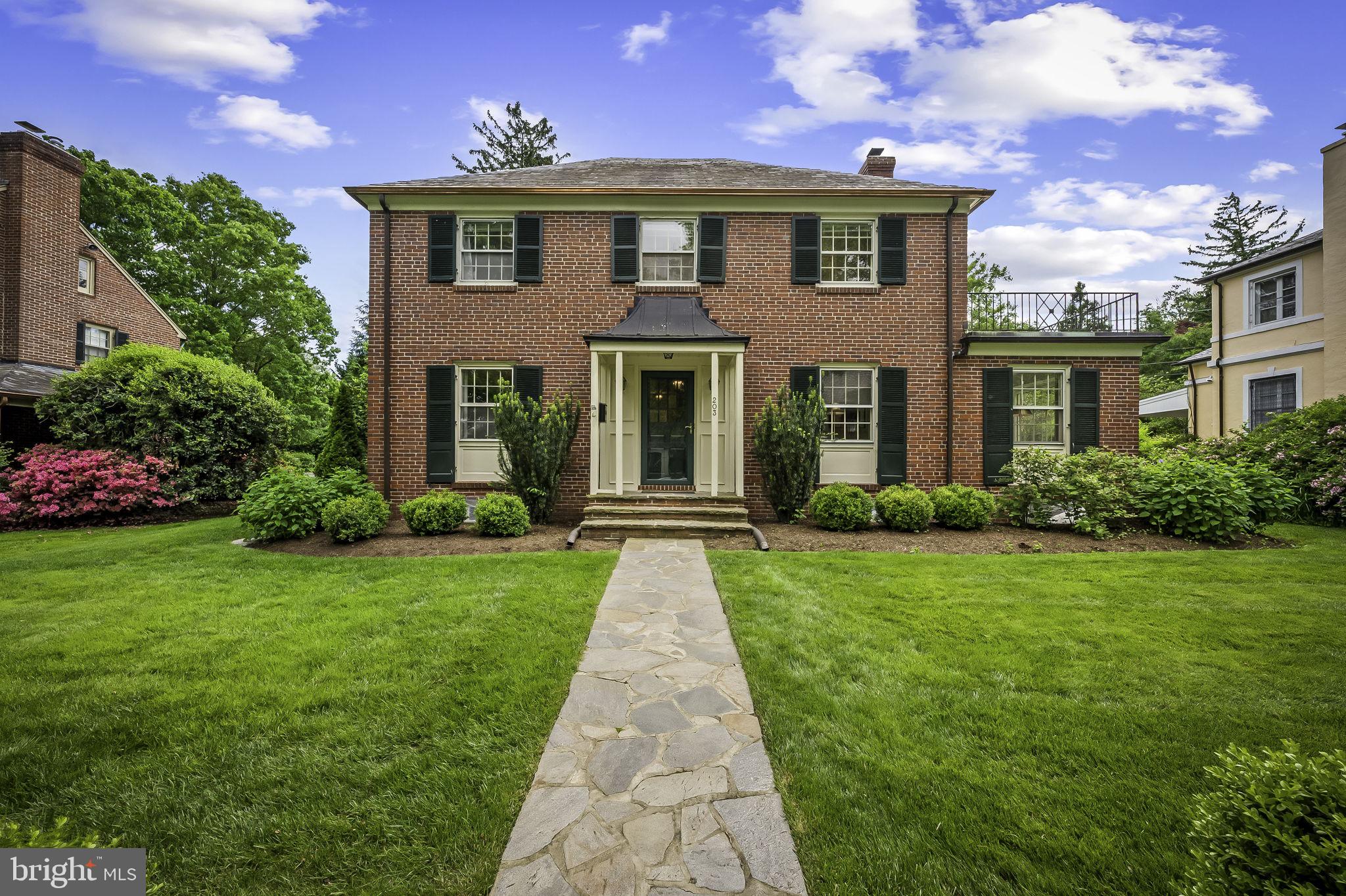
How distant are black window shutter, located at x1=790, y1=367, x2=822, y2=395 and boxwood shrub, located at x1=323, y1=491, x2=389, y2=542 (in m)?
7.14

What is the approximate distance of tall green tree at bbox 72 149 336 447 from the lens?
63.7 ft

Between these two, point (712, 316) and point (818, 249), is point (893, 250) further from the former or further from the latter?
point (712, 316)

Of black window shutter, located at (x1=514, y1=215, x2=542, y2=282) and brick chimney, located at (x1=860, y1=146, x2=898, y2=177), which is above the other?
brick chimney, located at (x1=860, y1=146, x2=898, y2=177)

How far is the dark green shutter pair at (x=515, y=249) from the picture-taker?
973cm

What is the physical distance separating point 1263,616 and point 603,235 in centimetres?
983

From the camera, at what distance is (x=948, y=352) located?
9.75 m

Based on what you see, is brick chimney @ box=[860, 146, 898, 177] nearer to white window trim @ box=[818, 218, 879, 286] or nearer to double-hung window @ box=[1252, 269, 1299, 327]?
white window trim @ box=[818, 218, 879, 286]

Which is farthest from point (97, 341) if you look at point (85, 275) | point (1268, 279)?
point (1268, 279)

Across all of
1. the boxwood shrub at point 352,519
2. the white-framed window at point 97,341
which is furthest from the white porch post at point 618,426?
the white-framed window at point 97,341

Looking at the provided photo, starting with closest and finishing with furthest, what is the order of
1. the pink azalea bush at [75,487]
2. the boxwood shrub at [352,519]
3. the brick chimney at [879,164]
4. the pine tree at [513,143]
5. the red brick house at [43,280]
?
1. the boxwood shrub at [352,519]
2. the pink azalea bush at [75,487]
3. the brick chimney at [879,164]
4. the red brick house at [43,280]
5. the pine tree at [513,143]

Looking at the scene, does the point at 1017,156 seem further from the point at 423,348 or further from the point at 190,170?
the point at 190,170

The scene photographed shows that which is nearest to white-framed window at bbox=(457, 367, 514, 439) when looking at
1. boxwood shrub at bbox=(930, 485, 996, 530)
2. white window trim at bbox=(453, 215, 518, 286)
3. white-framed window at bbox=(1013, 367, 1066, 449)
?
white window trim at bbox=(453, 215, 518, 286)

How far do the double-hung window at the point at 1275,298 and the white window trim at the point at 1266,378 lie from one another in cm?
136

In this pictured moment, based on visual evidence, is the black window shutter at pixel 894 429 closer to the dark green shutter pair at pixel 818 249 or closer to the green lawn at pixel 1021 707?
the dark green shutter pair at pixel 818 249
